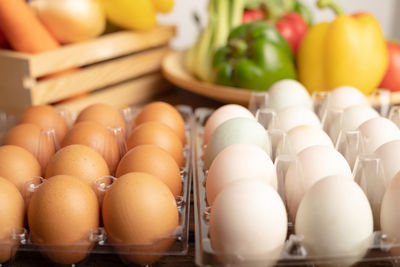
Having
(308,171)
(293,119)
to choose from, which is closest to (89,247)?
(308,171)

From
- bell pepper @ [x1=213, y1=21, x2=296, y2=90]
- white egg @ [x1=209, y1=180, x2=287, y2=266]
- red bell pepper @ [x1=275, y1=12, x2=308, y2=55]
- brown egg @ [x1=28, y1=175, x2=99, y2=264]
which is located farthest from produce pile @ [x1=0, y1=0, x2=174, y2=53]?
white egg @ [x1=209, y1=180, x2=287, y2=266]

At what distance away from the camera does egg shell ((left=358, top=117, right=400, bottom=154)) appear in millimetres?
724

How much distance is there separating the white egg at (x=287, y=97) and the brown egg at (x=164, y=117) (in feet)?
0.54

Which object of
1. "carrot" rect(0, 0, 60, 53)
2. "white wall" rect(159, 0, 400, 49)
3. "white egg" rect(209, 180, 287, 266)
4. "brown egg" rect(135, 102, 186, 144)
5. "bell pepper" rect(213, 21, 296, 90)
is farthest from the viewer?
"white wall" rect(159, 0, 400, 49)

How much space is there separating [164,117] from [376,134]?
0.33 m

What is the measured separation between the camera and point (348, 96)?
2.96 ft

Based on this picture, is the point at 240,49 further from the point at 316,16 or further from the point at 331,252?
the point at 316,16

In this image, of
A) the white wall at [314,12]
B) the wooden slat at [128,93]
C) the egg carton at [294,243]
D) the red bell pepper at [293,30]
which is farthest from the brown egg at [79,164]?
the white wall at [314,12]

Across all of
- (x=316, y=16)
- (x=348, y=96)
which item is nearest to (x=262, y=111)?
(x=348, y=96)

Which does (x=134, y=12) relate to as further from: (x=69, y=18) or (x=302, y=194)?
(x=302, y=194)

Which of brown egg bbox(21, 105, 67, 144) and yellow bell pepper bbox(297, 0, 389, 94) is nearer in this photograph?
brown egg bbox(21, 105, 67, 144)

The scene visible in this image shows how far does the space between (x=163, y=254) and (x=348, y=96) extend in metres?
0.48

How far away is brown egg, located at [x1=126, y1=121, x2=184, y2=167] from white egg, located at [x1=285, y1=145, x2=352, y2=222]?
192mm

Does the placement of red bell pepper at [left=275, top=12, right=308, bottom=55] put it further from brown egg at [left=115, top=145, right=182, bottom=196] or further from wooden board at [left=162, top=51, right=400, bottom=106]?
brown egg at [left=115, top=145, right=182, bottom=196]
